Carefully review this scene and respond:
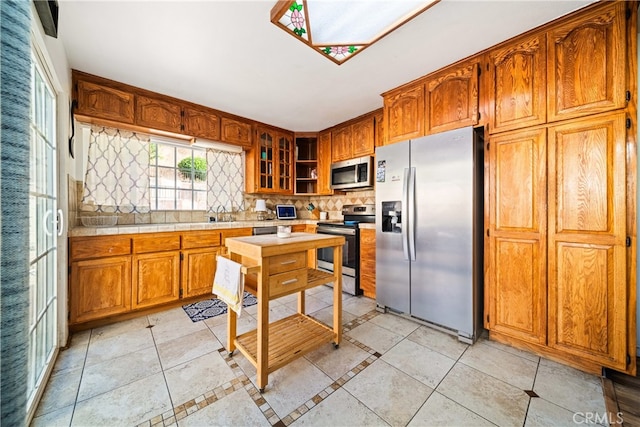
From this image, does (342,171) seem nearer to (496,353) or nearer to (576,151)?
(576,151)

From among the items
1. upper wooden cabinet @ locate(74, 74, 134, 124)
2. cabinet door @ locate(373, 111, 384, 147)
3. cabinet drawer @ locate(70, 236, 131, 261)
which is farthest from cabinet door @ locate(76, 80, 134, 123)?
cabinet door @ locate(373, 111, 384, 147)

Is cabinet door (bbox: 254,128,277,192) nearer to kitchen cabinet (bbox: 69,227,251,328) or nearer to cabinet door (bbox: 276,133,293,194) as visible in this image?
cabinet door (bbox: 276,133,293,194)

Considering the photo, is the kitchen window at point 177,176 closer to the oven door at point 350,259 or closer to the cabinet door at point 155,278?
the cabinet door at point 155,278

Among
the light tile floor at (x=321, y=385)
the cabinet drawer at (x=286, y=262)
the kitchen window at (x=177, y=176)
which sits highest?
the kitchen window at (x=177, y=176)

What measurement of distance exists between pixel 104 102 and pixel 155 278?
1.91m

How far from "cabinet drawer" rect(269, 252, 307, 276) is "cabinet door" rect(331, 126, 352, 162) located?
2.36 meters

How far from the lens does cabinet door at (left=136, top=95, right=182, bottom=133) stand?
2.69 m

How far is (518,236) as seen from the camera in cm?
191

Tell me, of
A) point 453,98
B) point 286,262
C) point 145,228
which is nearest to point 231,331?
point 286,262

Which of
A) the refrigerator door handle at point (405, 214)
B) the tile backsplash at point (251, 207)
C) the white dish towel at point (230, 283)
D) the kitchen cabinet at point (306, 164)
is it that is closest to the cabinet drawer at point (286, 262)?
the white dish towel at point (230, 283)

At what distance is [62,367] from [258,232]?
2.12 m

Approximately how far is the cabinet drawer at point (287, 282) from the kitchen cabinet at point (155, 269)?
1769 mm

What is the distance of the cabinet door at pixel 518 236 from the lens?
1812 millimetres

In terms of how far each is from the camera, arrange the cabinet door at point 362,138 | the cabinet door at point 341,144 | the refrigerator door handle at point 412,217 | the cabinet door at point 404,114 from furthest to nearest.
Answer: the cabinet door at point 341,144
the cabinet door at point 362,138
the cabinet door at point 404,114
the refrigerator door handle at point 412,217
